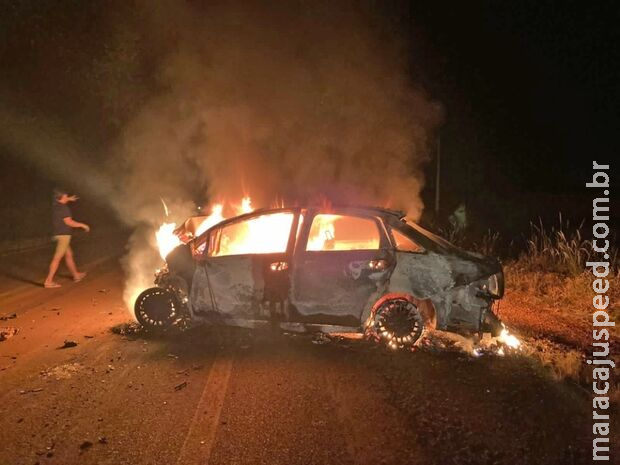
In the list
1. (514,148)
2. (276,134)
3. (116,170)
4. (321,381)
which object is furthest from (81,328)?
(514,148)

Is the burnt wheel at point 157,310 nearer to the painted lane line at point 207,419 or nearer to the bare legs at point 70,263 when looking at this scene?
the painted lane line at point 207,419

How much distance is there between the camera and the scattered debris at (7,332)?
5.75 meters

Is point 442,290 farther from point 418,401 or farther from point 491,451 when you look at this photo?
point 491,451

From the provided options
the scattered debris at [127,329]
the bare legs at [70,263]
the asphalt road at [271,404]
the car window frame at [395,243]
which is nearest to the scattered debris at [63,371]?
the asphalt road at [271,404]

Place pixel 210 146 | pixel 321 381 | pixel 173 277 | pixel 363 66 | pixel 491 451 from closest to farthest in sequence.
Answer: pixel 491 451 < pixel 321 381 < pixel 173 277 < pixel 363 66 < pixel 210 146

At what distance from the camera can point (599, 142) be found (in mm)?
25016

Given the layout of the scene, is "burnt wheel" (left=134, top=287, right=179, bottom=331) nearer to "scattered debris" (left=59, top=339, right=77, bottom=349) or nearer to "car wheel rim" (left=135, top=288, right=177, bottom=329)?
"car wheel rim" (left=135, top=288, right=177, bottom=329)

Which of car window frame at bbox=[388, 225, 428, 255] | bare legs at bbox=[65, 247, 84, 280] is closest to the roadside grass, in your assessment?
car window frame at bbox=[388, 225, 428, 255]

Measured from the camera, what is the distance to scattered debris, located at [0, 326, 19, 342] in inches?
226

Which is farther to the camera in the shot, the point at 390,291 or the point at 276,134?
the point at 276,134

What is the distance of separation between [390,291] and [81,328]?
371 centimetres

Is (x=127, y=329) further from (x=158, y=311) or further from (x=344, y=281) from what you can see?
(x=344, y=281)

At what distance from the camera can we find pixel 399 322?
509 cm

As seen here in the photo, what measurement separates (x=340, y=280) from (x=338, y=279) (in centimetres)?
2
